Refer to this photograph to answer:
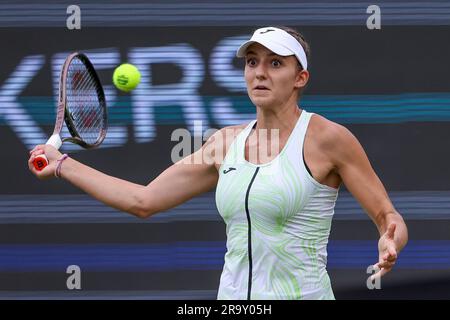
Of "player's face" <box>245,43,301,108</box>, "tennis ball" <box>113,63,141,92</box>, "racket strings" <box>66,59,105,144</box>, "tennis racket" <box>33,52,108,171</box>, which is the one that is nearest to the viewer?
"player's face" <box>245,43,301,108</box>

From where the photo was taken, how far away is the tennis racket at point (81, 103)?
414 centimetres

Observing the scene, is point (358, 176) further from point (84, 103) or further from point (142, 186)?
point (84, 103)

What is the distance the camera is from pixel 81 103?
445cm

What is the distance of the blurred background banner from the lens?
5.39 metres

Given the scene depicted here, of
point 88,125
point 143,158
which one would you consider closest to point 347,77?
point 143,158

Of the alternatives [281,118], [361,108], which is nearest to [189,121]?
[361,108]

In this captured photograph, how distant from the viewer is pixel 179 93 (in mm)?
5453

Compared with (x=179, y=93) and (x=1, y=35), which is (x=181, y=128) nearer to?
(x=179, y=93)

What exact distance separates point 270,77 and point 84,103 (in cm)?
113

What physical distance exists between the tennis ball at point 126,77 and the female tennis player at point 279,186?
1.59m

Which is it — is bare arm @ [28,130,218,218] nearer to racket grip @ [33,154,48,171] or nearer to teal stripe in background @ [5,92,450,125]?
racket grip @ [33,154,48,171]

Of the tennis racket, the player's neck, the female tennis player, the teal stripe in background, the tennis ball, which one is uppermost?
the tennis ball

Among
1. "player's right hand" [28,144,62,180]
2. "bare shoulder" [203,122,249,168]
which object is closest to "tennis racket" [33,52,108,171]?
"player's right hand" [28,144,62,180]

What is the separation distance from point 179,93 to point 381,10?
1065 mm
